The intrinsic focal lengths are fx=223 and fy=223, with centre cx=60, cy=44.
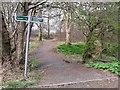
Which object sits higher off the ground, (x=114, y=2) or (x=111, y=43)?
(x=114, y=2)

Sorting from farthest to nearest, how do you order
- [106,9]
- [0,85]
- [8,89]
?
1. [106,9]
2. [0,85]
3. [8,89]

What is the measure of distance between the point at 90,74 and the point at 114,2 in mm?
3954

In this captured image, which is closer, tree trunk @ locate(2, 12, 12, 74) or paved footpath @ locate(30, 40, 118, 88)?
paved footpath @ locate(30, 40, 118, 88)

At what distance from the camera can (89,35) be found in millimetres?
11383

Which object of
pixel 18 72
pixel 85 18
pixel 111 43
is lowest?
pixel 18 72

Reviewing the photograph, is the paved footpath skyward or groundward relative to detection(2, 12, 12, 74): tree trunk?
groundward

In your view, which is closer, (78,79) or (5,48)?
(78,79)

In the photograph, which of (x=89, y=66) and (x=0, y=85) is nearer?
(x=0, y=85)

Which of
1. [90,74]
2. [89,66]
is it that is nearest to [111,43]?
[89,66]

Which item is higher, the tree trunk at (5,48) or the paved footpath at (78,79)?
the tree trunk at (5,48)

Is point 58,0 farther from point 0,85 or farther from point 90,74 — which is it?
point 0,85

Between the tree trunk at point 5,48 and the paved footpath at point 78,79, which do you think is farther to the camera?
the tree trunk at point 5,48

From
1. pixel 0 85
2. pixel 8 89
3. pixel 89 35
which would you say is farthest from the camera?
pixel 89 35

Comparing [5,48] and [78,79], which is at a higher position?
[5,48]
